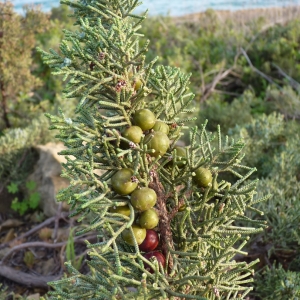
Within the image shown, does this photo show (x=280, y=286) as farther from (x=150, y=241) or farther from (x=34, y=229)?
(x=34, y=229)

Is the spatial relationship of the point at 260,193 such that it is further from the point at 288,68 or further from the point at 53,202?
the point at 288,68

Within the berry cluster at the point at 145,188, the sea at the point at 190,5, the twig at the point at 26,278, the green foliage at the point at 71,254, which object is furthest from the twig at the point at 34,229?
the sea at the point at 190,5

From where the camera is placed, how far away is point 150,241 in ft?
4.11

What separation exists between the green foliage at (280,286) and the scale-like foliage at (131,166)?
2.04 feet

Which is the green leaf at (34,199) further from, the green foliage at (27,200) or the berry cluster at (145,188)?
the berry cluster at (145,188)

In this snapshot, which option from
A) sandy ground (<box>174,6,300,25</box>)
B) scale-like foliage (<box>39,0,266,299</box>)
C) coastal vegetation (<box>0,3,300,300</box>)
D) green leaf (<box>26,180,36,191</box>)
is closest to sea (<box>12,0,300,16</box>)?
sandy ground (<box>174,6,300,25</box>)

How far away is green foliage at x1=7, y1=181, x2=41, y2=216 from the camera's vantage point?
147 inches

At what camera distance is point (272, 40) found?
6.67 metres

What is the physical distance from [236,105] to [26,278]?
2858 millimetres

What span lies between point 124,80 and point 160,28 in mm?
7053

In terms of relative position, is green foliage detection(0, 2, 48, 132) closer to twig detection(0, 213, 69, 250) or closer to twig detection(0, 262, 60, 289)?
twig detection(0, 213, 69, 250)

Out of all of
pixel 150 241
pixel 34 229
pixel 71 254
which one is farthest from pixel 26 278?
pixel 150 241

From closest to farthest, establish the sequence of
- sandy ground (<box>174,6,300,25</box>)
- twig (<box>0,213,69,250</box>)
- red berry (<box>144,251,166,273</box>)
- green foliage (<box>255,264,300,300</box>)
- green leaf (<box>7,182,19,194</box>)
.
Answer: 1. red berry (<box>144,251,166,273</box>)
2. green foliage (<box>255,264,300,300</box>)
3. twig (<box>0,213,69,250</box>)
4. green leaf (<box>7,182,19,194</box>)
5. sandy ground (<box>174,6,300,25</box>)

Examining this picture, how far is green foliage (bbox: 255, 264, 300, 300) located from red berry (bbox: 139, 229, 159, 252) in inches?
35.7
